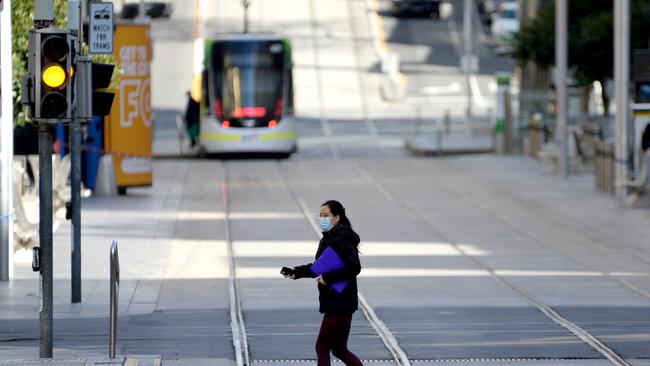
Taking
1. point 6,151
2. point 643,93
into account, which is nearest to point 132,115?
point 643,93

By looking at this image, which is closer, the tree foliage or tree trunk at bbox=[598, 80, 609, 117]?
the tree foliage

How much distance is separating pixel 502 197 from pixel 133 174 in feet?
23.5

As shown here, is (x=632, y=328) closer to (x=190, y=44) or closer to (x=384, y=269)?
(x=384, y=269)

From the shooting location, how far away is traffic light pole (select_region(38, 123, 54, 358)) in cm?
1346

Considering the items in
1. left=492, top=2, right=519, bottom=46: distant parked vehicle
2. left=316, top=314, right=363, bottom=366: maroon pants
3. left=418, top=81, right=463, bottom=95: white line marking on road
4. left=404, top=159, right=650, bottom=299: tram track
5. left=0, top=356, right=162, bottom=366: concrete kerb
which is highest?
left=492, top=2, right=519, bottom=46: distant parked vehicle

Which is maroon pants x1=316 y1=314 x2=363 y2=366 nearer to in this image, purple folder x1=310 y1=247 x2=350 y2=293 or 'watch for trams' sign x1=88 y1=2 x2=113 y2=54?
purple folder x1=310 y1=247 x2=350 y2=293

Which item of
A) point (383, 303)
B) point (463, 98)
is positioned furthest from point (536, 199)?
point (463, 98)

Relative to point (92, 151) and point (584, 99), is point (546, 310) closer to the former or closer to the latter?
point (92, 151)

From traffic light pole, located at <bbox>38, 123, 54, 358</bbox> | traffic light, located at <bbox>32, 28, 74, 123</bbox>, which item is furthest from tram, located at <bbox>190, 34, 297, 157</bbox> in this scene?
traffic light, located at <bbox>32, 28, 74, 123</bbox>

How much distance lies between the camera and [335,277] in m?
11.8

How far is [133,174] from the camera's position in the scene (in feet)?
107

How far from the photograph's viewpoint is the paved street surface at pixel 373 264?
590 inches

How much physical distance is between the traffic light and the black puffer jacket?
2.73m

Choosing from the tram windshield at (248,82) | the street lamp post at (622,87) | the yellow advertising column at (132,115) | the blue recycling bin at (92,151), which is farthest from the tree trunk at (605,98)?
the blue recycling bin at (92,151)
